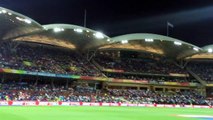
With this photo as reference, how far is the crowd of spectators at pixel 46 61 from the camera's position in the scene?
57084 millimetres

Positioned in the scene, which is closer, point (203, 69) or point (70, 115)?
point (70, 115)

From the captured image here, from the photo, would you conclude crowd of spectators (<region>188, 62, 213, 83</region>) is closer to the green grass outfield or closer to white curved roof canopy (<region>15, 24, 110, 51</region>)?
white curved roof canopy (<region>15, 24, 110, 51</region>)

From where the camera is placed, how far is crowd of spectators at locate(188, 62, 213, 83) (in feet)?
263

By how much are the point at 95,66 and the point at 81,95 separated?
17.0 m

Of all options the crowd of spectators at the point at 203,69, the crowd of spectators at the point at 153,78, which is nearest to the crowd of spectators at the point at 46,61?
the crowd of spectators at the point at 153,78

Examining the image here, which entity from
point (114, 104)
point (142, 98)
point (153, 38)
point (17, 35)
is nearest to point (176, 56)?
point (153, 38)

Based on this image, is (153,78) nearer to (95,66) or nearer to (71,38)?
(95,66)

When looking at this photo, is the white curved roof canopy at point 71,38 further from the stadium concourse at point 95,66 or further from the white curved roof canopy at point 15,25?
the white curved roof canopy at point 15,25

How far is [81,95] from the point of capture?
186 ft

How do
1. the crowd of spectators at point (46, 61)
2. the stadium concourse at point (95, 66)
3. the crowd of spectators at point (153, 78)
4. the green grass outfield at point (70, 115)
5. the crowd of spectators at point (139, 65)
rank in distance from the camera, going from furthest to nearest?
the crowd of spectators at point (139, 65)
the crowd of spectators at point (153, 78)
the crowd of spectators at point (46, 61)
the stadium concourse at point (95, 66)
the green grass outfield at point (70, 115)

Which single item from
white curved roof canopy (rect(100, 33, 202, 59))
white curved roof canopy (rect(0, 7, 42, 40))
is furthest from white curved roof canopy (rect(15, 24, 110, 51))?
white curved roof canopy (rect(100, 33, 202, 59))

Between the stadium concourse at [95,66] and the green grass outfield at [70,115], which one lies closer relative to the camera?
the green grass outfield at [70,115]

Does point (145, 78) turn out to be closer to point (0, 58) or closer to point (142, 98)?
point (142, 98)

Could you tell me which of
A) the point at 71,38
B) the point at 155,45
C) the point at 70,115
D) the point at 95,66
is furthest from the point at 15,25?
the point at 155,45
